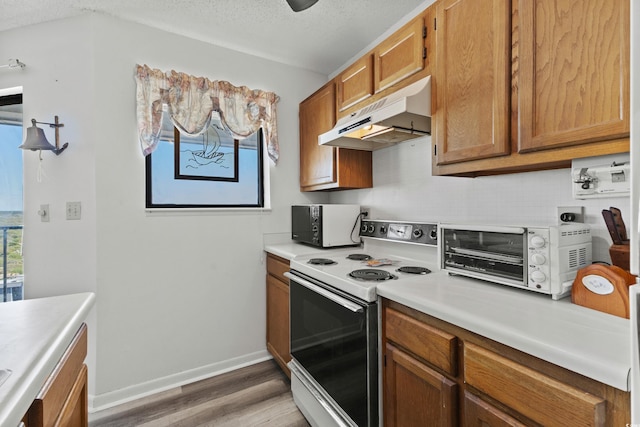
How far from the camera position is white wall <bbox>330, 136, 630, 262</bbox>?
1.22 m

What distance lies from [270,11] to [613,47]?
5.71ft

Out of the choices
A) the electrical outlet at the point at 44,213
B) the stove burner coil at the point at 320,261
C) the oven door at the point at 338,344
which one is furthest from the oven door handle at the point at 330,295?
the electrical outlet at the point at 44,213

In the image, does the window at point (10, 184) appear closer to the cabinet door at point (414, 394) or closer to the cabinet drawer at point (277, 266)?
the cabinet drawer at point (277, 266)

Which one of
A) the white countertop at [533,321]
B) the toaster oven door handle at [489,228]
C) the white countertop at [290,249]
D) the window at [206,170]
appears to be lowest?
the white countertop at [533,321]

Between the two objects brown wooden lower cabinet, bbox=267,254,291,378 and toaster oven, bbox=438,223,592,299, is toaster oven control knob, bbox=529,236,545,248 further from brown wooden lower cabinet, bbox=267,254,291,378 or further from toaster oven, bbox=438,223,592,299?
brown wooden lower cabinet, bbox=267,254,291,378

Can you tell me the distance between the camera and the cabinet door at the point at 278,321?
2084 millimetres

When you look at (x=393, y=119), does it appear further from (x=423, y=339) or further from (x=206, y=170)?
(x=206, y=170)

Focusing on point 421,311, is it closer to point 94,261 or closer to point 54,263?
point 94,261

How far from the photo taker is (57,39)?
74.5 inches

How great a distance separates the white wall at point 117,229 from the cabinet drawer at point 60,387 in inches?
45.2

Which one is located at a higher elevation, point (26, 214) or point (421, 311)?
point (26, 214)

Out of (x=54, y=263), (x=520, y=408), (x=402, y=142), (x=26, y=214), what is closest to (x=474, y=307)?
(x=520, y=408)

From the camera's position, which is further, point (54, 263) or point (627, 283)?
point (54, 263)

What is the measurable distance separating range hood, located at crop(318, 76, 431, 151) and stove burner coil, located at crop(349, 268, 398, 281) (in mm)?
753
